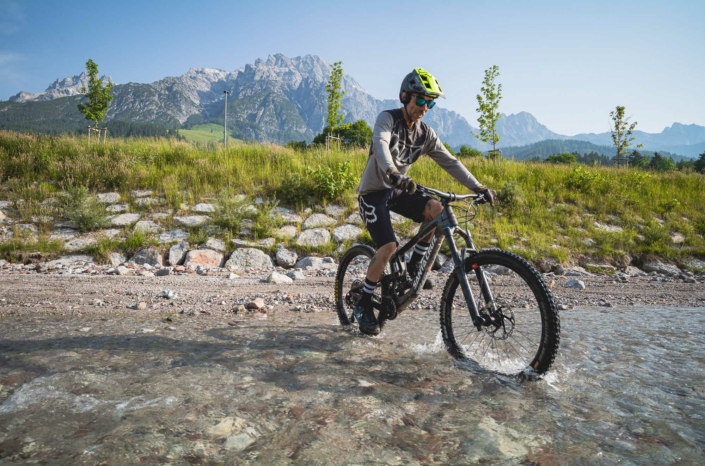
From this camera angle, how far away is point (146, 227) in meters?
9.02

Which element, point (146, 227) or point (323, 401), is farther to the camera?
point (146, 227)

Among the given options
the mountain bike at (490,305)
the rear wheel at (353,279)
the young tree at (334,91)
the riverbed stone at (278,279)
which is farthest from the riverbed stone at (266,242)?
the young tree at (334,91)

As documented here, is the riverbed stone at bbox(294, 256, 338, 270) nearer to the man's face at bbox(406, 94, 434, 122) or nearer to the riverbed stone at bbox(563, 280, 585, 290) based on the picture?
the riverbed stone at bbox(563, 280, 585, 290)

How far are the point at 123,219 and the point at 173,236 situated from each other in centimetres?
151

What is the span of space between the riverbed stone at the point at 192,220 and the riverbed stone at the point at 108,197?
80.8 inches

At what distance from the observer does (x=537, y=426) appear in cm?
225

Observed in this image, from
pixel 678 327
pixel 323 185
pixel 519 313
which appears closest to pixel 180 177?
pixel 323 185

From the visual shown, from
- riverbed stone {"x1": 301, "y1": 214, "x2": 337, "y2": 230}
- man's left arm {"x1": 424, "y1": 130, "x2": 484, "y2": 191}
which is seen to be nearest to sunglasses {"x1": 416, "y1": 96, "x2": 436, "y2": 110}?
man's left arm {"x1": 424, "y1": 130, "x2": 484, "y2": 191}

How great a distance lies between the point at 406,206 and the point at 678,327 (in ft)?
11.9

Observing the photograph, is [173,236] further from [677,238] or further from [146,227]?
[677,238]

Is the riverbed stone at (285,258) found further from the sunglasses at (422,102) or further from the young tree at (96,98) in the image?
the young tree at (96,98)

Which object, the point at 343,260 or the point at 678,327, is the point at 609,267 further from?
the point at 343,260

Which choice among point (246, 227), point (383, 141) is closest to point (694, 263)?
point (383, 141)

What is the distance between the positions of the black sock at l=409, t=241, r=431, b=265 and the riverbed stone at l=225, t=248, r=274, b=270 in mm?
4850
